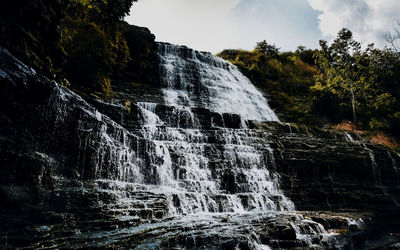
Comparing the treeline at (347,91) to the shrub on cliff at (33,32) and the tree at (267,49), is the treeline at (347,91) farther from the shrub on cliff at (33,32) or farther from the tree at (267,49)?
the shrub on cliff at (33,32)

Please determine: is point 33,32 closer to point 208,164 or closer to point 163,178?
point 163,178

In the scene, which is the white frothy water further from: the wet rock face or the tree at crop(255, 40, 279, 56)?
the tree at crop(255, 40, 279, 56)

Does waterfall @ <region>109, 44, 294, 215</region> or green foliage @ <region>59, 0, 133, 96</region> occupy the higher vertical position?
green foliage @ <region>59, 0, 133, 96</region>

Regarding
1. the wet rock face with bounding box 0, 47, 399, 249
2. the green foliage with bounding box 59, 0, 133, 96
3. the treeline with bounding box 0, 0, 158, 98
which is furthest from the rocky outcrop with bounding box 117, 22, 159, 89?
the wet rock face with bounding box 0, 47, 399, 249

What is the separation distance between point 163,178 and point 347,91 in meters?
23.6

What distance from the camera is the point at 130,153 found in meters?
10.2

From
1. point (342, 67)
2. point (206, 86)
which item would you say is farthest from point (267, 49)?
point (206, 86)

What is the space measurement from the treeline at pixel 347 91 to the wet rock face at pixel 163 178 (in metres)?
9.64

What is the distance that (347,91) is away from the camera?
87.0 ft

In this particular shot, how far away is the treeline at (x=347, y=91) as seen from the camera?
24.4m

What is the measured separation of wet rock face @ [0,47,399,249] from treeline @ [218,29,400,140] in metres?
9.64

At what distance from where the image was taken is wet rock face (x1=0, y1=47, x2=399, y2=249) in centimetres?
567

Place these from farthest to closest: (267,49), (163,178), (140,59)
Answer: (267,49)
(140,59)
(163,178)

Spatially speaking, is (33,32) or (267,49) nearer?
(33,32)
